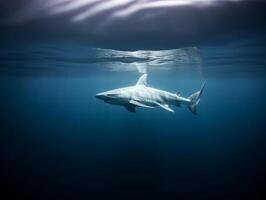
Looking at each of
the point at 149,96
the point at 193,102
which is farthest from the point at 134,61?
the point at 149,96

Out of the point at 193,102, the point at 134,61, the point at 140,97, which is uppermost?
the point at 134,61

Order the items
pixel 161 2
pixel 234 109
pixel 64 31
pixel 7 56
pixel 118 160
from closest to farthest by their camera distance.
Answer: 1. pixel 161 2
2. pixel 64 31
3. pixel 7 56
4. pixel 118 160
5. pixel 234 109

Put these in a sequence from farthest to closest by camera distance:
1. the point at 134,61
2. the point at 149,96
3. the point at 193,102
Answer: the point at 134,61
the point at 193,102
the point at 149,96

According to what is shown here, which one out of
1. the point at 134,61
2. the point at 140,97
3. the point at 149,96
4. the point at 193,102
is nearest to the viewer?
the point at 140,97

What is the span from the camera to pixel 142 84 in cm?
1467

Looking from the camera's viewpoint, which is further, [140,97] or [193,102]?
[193,102]

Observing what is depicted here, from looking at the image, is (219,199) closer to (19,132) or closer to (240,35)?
(240,35)

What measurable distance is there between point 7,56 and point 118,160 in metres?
16.9

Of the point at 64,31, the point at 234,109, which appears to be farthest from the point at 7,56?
the point at 234,109

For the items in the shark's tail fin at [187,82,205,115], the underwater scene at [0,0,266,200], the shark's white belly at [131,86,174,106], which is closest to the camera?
the underwater scene at [0,0,266,200]

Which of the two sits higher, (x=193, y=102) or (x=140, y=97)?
(x=140, y=97)

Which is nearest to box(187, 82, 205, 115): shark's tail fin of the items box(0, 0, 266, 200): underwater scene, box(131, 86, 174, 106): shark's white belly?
box(0, 0, 266, 200): underwater scene

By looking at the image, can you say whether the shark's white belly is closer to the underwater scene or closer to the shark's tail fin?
the underwater scene

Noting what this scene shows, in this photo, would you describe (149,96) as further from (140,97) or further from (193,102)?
(193,102)
